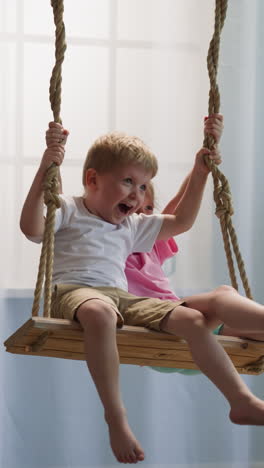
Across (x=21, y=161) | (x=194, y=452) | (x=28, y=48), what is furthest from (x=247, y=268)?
(x=28, y=48)

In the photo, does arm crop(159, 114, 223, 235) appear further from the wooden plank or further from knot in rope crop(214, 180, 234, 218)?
the wooden plank

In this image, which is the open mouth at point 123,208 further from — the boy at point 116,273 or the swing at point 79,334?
the swing at point 79,334

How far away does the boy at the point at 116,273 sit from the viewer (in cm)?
126

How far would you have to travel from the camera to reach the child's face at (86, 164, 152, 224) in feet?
4.94

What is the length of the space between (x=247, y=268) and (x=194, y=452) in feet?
1.66

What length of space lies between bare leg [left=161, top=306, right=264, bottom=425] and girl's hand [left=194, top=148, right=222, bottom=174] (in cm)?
31

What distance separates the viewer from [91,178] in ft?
5.12

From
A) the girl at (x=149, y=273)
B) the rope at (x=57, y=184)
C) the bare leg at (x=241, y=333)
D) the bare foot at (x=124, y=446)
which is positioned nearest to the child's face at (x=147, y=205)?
the girl at (x=149, y=273)

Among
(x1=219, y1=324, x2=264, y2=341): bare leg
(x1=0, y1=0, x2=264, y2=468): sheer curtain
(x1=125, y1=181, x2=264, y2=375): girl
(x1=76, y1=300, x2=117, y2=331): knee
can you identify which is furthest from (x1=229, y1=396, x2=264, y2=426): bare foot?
(x1=0, y1=0, x2=264, y2=468): sheer curtain

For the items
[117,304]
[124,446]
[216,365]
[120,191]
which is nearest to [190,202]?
[120,191]

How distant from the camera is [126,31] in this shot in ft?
7.07

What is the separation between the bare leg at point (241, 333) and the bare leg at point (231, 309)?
0.02 m

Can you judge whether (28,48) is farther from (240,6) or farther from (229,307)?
(229,307)

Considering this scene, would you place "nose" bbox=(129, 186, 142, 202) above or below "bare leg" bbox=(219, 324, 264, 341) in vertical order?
→ above
